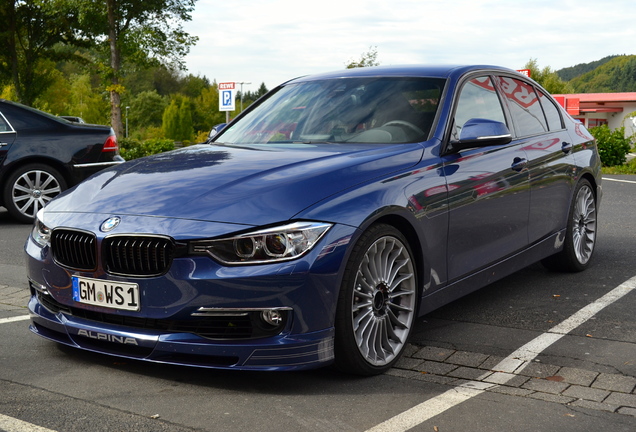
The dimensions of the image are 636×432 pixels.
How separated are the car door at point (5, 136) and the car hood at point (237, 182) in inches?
220

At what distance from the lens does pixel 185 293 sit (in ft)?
12.1

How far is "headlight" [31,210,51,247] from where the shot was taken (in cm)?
420

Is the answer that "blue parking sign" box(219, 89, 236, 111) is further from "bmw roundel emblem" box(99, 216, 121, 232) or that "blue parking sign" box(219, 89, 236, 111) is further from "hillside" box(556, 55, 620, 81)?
"hillside" box(556, 55, 620, 81)

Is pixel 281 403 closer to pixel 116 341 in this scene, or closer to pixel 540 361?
pixel 116 341

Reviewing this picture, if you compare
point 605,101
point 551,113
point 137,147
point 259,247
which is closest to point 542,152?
point 551,113

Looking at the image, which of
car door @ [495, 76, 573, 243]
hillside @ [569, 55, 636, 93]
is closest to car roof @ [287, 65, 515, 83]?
car door @ [495, 76, 573, 243]

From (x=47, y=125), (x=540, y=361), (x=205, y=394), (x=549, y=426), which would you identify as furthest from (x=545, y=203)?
(x=47, y=125)

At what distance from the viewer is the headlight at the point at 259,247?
367 centimetres

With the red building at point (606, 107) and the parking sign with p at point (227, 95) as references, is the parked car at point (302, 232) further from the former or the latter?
the red building at point (606, 107)

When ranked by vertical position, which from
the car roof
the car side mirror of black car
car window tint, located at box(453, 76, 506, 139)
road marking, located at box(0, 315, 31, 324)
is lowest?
road marking, located at box(0, 315, 31, 324)

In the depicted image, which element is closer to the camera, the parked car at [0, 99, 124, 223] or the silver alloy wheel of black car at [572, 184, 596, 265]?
the silver alloy wheel of black car at [572, 184, 596, 265]

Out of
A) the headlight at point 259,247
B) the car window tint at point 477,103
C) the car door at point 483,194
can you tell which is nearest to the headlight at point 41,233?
the headlight at point 259,247

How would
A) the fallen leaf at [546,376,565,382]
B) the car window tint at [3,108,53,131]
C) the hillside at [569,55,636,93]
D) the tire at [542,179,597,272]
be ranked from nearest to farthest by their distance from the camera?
the fallen leaf at [546,376,565,382] < the tire at [542,179,597,272] < the car window tint at [3,108,53,131] < the hillside at [569,55,636,93]

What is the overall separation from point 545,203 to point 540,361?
1802mm
